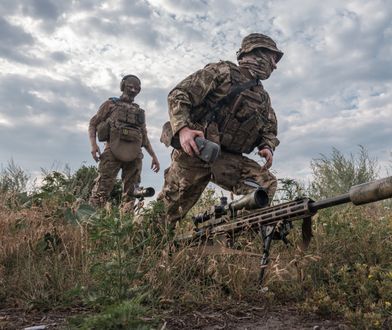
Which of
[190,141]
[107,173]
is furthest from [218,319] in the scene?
[107,173]

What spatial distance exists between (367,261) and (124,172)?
670 centimetres

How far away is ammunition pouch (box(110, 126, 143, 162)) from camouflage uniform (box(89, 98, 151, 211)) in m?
0.12

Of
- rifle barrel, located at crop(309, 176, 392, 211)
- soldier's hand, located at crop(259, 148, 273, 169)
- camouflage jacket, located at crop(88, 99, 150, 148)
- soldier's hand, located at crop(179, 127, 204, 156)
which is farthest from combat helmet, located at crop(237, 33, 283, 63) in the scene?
camouflage jacket, located at crop(88, 99, 150, 148)

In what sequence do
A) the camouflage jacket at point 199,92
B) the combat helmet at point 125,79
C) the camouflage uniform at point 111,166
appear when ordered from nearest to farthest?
the camouflage jacket at point 199,92
the camouflage uniform at point 111,166
the combat helmet at point 125,79

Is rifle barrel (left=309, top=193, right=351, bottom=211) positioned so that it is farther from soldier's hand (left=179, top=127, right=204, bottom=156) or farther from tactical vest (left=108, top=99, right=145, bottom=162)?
tactical vest (left=108, top=99, right=145, bottom=162)

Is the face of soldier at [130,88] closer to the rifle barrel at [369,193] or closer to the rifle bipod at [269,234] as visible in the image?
the rifle bipod at [269,234]

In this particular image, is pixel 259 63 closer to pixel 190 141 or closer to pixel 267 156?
pixel 267 156

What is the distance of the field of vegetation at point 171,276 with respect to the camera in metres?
2.37

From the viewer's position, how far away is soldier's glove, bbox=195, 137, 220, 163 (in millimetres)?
3600

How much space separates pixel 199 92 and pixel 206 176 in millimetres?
976

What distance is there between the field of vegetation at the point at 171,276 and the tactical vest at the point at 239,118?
1148 millimetres

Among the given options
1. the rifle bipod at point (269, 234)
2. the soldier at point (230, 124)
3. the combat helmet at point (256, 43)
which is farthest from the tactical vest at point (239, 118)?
the rifle bipod at point (269, 234)

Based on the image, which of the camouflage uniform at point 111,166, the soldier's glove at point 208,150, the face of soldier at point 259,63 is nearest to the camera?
the soldier's glove at point 208,150

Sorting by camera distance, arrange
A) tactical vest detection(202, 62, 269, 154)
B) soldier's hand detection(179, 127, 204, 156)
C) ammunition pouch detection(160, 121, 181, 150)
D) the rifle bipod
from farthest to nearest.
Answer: tactical vest detection(202, 62, 269, 154) < ammunition pouch detection(160, 121, 181, 150) < soldier's hand detection(179, 127, 204, 156) < the rifle bipod
